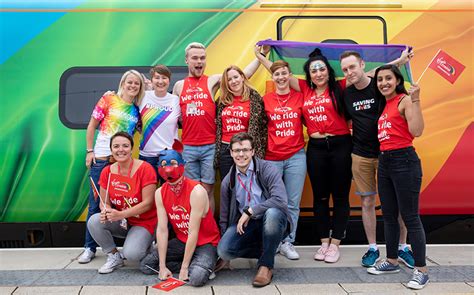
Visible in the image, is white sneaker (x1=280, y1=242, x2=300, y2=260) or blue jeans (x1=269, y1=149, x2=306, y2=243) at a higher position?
blue jeans (x1=269, y1=149, x2=306, y2=243)

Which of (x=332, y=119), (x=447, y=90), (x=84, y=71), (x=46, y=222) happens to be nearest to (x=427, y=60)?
(x=447, y=90)

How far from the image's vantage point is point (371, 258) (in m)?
3.54

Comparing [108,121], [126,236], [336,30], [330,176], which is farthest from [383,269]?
[108,121]

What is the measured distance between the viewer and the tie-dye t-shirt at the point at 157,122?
3754mm

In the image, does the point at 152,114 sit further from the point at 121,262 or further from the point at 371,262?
the point at 371,262

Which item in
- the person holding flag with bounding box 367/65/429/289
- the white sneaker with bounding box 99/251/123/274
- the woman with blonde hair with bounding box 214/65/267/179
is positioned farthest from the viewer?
the woman with blonde hair with bounding box 214/65/267/179

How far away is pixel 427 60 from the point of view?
13.5 ft

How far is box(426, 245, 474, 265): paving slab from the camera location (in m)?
3.63

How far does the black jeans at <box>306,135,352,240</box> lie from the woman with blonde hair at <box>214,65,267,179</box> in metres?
0.50

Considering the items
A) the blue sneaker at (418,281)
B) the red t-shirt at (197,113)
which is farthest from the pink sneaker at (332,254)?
the red t-shirt at (197,113)

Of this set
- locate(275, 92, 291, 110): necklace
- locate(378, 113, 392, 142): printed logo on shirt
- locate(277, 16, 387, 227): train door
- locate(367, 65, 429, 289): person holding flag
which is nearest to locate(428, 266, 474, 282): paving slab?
locate(367, 65, 429, 289): person holding flag

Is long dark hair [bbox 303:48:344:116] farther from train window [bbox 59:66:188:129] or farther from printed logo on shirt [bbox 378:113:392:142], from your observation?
train window [bbox 59:66:188:129]

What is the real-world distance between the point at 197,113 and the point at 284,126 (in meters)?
0.80

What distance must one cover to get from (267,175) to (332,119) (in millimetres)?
798
